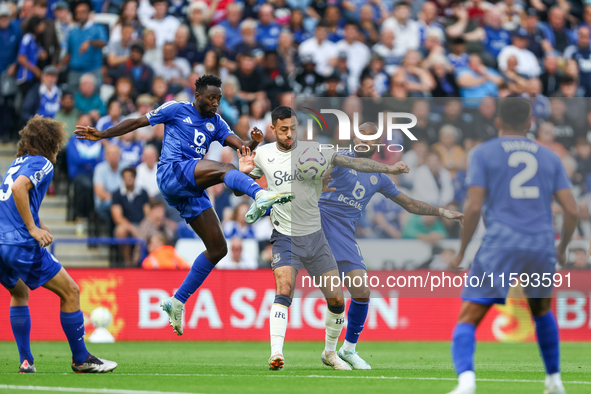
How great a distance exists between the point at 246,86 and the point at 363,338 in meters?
5.93

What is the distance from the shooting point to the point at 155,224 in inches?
565

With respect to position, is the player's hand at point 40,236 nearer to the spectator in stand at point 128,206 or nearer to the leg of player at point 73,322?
the leg of player at point 73,322

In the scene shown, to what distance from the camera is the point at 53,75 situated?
50.9ft

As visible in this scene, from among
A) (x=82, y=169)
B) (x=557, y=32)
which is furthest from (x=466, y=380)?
(x=557, y=32)

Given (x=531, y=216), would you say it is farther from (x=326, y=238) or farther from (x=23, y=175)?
(x=23, y=175)

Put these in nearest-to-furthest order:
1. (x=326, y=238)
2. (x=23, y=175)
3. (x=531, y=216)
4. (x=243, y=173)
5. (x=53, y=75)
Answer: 1. (x=531, y=216)
2. (x=23, y=175)
3. (x=243, y=173)
4. (x=326, y=238)
5. (x=53, y=75)

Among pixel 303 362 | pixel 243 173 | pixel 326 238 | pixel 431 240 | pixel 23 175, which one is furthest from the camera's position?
pixel 431 240

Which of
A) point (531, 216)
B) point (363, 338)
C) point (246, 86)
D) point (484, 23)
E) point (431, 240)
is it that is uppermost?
point (484, 23)

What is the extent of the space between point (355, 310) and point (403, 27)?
10.6m

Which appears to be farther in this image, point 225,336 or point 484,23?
point 484,23

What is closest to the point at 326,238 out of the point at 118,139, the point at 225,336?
the point at 225,336

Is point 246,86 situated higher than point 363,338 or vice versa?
point 246,86

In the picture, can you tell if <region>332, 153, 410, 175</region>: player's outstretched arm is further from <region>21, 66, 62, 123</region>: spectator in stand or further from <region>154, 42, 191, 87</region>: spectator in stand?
<region>21, 66, 62, 123</region>: spectator in stand

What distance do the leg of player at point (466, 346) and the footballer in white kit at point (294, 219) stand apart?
2.77m
